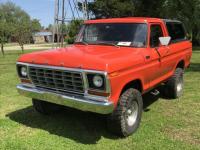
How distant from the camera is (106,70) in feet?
16.0

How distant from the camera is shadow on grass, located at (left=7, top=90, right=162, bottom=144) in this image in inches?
225

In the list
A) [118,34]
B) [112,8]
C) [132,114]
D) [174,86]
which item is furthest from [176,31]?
[112,8]

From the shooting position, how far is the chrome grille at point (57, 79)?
5.22 m

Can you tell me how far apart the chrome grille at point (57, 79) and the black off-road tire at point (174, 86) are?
130 inches

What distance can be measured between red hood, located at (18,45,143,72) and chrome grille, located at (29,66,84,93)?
128 millimetres

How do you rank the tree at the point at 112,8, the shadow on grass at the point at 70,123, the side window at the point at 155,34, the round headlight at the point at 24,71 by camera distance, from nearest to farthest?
the shadow on grass at the point at 70,123, the round headlight at the point at 24,71, the side window at the point at 155,34, the tree at the point at 112,8

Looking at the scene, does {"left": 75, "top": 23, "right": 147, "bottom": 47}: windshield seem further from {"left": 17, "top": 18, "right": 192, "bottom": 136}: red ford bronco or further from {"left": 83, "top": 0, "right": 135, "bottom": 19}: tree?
{"left": 83, "top": 0, "right": 135, "bottom": 19}: tree

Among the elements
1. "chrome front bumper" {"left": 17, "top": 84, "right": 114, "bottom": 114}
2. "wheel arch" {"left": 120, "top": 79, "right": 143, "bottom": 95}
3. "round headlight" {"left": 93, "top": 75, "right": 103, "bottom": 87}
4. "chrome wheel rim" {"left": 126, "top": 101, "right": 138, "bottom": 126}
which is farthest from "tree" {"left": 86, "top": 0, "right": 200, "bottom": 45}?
"round headlight" {"left": 93, "top": 75, "right": 103, "bottom": 87}

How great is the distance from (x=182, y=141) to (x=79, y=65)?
211 centimetres

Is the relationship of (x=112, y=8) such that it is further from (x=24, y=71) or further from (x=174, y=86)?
(x=24, y=71)

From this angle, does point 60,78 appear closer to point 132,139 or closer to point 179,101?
point 132,139

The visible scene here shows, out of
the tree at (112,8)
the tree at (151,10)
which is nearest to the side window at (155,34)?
the tree at (151,10)

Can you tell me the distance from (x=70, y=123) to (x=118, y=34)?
6.48 feet

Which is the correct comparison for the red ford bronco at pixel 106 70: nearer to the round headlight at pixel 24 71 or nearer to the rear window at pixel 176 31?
the round headlight at pixel 24 71
